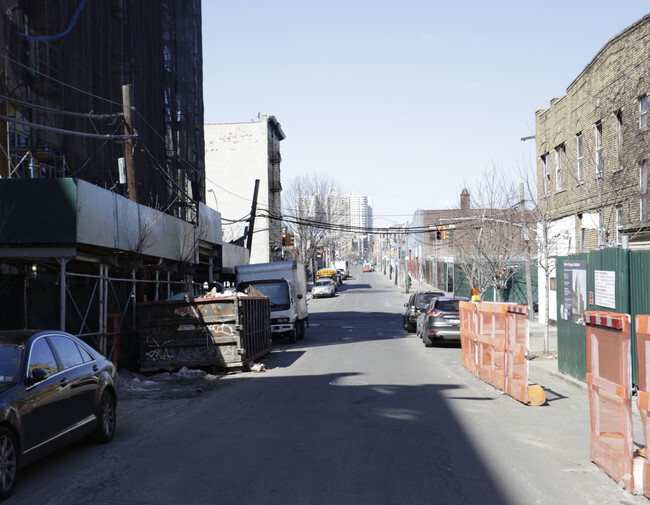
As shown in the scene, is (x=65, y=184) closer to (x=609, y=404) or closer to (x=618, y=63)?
(x=609, y=404)

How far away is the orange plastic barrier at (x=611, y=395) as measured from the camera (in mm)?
6711

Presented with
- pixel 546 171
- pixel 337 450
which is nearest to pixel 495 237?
pixel 546 171

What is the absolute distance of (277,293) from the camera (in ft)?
87.6

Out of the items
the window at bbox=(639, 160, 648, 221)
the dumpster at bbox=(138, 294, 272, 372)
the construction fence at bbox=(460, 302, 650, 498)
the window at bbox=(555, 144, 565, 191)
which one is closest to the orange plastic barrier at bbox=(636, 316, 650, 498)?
the construction fence at bbox=(460, 302, 650, 498)

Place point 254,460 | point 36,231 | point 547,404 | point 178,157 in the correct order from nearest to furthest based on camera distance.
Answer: point 254,460 → point 547,404 → point 36,231 → point 178,157

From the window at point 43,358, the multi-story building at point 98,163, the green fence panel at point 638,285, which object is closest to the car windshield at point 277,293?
the multi-story building at point 98,163

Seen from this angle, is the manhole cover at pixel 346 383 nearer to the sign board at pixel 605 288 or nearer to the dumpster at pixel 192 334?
the dumpster at pixel 192 334

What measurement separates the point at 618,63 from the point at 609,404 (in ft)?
58.6

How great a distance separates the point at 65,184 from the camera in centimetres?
1430

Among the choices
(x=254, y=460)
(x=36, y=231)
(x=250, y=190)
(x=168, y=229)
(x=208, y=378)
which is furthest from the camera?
(x=250, y=190)

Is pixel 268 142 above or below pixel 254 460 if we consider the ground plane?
above

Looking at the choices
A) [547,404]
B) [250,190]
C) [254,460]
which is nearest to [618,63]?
[547,404]

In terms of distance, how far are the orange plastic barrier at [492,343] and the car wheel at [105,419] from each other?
22.5 feet

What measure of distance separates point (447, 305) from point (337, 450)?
15.4 m
